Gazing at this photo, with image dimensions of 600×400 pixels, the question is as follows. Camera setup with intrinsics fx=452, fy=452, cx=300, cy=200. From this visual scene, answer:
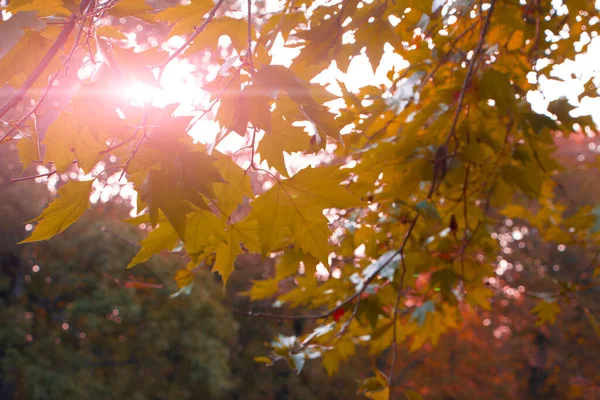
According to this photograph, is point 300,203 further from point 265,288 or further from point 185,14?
point 265,288

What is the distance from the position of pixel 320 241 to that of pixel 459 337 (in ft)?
42.3

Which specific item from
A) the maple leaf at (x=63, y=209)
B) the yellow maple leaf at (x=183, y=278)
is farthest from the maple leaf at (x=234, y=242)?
the yellow maple leaf at (x=183, y=278)

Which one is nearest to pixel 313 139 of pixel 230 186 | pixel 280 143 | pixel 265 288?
pixel 280 143

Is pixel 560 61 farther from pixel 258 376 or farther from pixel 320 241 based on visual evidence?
pixel 258 376

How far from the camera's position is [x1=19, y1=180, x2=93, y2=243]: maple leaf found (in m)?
0.95

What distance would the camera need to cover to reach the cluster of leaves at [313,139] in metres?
0.84

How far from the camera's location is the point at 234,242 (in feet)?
3.71

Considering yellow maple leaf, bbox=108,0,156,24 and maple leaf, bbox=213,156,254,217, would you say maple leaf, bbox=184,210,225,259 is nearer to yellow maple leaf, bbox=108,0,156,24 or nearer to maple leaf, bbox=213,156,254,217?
maple leaf, bbox=213,156,254,217

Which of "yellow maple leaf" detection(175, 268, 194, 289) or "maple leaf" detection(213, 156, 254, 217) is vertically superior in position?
"maple leaf" detection(213, 156, 254, 217)

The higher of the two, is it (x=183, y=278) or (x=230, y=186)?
(x=230, y=186)

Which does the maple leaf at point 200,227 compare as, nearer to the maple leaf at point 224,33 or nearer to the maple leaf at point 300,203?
the maple leaf at point 300,203

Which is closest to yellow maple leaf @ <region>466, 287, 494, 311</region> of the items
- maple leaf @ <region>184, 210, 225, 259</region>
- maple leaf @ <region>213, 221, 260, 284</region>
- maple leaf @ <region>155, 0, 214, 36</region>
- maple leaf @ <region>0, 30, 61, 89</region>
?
maple leaf @ <region>213, 221, 260, 284</region>

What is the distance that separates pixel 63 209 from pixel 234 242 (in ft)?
1.28

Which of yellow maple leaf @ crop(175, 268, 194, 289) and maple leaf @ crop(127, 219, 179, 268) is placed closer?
maple leaf @ crop(127, 219, 179, 268)
